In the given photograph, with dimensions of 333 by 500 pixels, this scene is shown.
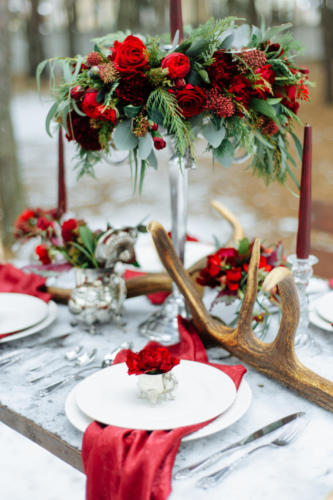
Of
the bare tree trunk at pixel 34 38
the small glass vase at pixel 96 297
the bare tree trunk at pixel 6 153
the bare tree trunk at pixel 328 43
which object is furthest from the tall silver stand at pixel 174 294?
→ the bare tree trunk at pixel 34 38

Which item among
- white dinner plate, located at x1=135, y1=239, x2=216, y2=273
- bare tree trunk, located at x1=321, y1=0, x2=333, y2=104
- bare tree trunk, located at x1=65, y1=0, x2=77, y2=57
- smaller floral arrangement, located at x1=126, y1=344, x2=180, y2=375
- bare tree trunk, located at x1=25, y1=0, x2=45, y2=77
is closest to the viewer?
smaller floral arrangement, located at x1=126, y1=344, x2=180, y2=375

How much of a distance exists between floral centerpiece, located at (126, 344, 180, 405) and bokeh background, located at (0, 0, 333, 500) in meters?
0.37

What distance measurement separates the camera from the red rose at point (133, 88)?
1.00 m

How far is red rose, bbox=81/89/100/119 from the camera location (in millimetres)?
1028

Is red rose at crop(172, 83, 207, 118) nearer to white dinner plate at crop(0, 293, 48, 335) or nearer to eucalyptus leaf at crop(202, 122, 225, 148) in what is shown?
eucalyptus leaf at crop(202, 122, 225, 148)

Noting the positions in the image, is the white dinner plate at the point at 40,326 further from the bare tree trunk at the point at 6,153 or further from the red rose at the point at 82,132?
the bare tree trunk at the point at 6,153

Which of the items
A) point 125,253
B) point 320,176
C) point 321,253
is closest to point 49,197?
point 320,176

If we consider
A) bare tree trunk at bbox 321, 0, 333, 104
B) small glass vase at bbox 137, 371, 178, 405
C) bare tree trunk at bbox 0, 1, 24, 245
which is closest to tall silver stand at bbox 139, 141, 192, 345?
small glass vase at bbox 137, 371, 178, 405

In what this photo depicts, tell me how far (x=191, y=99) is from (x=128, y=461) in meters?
0.59

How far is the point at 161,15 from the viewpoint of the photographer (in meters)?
10.1

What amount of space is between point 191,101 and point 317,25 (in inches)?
546

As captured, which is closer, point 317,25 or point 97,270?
point 97,270

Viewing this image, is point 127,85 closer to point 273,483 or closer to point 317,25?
point 273,483

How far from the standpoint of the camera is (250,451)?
0.78 meters
